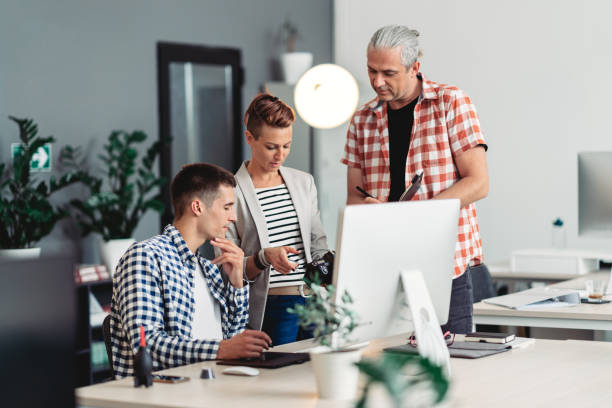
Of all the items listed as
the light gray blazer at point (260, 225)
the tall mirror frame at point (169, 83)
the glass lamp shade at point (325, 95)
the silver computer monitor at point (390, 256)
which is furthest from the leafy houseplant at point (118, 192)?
the silver computer monitor at point (390, 256)

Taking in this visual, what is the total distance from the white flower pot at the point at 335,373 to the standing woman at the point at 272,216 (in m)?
1.11

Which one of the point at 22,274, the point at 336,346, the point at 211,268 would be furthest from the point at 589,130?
the point at 22,274

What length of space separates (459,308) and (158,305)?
3.50 ft

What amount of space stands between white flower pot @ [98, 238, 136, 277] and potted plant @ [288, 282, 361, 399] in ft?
12.3

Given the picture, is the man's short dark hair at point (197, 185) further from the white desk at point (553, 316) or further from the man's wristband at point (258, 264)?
the white desk at point (553, 316)

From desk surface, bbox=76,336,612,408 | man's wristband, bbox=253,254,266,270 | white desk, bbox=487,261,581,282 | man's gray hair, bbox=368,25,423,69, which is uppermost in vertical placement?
man's gray hair, bbox=368,25,423,69

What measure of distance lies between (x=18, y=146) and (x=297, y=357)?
3.65 metres

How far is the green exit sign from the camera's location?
17.6ft

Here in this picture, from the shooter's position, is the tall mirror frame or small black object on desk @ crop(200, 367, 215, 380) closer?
small black object on desk @ crop(200, 367, 215, 380)

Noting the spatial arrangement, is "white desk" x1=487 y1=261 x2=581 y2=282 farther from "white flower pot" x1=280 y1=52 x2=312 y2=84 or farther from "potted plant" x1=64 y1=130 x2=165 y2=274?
"white flower pot" x1=280 y1=52 x2=312 y2=84

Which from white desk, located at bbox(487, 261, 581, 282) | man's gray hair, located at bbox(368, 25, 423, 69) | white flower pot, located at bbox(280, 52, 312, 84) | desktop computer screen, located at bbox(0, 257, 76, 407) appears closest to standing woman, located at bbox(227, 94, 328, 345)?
man's gray hair, located at bbox(368, 25, 423, 69)

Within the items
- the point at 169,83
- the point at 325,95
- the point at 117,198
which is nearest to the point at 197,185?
the point at 117,198

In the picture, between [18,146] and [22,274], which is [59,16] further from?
[22,274]

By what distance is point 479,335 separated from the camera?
2641mm
